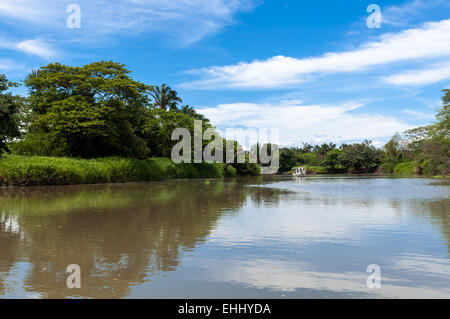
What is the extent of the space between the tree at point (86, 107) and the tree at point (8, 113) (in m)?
6.28

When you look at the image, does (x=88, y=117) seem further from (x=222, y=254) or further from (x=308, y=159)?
(x=308, y=159)

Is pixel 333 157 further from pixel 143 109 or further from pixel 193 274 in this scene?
pixel 193 274

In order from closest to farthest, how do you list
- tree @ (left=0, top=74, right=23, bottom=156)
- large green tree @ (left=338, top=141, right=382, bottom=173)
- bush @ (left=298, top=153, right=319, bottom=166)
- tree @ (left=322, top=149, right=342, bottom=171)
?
tree @ (left=0, top=74, right=23, bottom=156), large green tree @ (left=338, top=141, right=382, bottom=173), tree @ (left=322, top=149, right=342, bottom=171), bush @ (left=298, top=153, right=319, bottom=166)

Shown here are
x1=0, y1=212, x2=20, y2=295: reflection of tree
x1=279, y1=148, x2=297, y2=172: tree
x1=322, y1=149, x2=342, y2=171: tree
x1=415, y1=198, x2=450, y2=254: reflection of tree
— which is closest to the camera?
x1=0, y1=212, x2=20, y2=295: reflection of tree

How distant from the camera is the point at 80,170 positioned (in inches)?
991

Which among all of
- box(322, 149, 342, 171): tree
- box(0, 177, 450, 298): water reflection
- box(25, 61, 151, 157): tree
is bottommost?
box(0, 177, 450, 298): water reflection

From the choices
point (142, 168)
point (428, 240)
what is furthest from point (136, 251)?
point (142, 168)

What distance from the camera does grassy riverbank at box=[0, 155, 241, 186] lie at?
2186cm

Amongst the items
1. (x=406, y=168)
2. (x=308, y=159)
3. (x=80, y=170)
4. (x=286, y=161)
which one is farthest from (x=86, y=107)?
(x=308, y=159)

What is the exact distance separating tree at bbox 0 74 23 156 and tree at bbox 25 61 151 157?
6.28 metres

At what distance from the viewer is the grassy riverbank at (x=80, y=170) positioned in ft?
71.7

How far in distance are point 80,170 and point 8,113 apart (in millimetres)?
5678

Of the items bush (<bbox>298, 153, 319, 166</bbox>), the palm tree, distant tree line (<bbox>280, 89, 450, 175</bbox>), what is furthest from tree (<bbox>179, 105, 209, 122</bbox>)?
bush (<bbox>298, 153, 319, 166</bbox>)

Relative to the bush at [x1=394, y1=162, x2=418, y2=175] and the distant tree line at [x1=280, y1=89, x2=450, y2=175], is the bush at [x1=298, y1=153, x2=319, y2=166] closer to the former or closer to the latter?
the distant tree line at [x1=280, y1=89, x2=450, y2=175]
